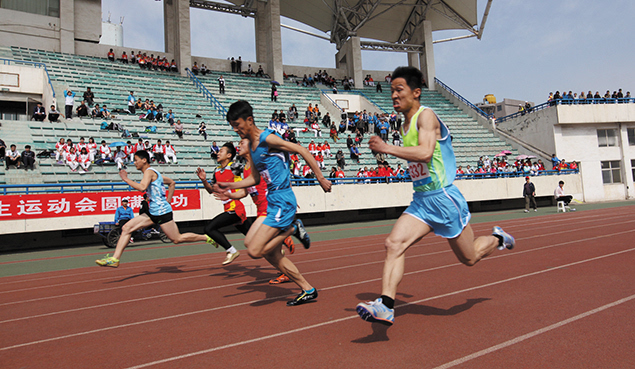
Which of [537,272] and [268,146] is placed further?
[537,272]

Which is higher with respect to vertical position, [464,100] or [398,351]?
[464,100]

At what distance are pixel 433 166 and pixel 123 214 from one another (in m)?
12.5

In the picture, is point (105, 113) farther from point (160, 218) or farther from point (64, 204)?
point (160, 218)

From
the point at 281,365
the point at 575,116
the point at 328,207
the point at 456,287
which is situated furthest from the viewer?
the point at 575,116

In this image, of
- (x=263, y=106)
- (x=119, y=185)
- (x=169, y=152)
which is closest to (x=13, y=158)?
(x=119, y=185)

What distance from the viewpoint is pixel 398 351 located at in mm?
3086

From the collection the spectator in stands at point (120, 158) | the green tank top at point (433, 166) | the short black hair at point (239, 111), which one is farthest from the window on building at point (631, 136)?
the short black hair at point (239, 111)

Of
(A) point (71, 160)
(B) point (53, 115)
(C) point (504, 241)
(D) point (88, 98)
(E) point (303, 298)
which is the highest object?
(D) point (88, 98)

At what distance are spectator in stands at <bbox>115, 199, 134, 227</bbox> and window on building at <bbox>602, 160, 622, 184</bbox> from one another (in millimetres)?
31603

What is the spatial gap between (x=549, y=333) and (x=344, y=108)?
30.3 m

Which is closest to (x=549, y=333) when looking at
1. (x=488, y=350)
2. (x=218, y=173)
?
(x=488, y=350)

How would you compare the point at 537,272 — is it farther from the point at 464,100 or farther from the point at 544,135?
the point at 464,100

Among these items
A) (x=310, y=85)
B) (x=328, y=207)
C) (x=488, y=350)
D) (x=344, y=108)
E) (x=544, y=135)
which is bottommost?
(x=488, y=350)

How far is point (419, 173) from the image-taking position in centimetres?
370
